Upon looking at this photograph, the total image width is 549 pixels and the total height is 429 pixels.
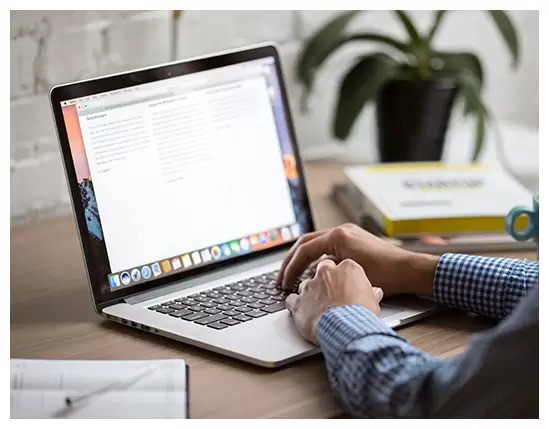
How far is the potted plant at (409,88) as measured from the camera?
178 cm

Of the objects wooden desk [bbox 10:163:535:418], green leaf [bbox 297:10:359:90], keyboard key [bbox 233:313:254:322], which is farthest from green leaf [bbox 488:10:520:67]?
keyboard key [bbox 233:313:254:322]

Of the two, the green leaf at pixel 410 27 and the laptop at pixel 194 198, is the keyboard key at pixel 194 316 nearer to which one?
the laptop at pixel 194 198

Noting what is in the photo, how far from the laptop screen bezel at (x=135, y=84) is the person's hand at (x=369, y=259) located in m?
0.11

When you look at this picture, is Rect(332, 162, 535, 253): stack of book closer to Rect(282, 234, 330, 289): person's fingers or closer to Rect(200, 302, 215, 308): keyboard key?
Rect(282, 234, 330, 289): person's fingers

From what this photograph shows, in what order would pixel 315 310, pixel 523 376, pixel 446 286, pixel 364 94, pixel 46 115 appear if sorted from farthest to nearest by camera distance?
pixel 364 94 → pixel 46 115 → pixel 446 286 → pixel 315 310 → pixel 523 376

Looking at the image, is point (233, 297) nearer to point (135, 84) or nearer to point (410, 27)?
point (135, 84)

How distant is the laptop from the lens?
1.19 metres

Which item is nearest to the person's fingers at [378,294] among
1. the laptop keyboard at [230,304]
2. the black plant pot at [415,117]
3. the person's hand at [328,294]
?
the person's hand at [328,294]

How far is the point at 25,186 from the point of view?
1.63m
